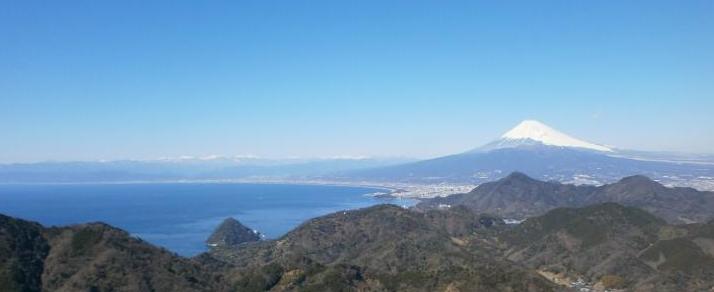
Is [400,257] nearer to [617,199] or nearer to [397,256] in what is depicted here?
[397,256]

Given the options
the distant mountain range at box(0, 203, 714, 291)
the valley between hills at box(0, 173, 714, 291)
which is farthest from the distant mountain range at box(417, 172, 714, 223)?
the distant mountain range at box(0, 203, 714, 291)

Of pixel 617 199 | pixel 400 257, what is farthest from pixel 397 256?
pixel 617 199

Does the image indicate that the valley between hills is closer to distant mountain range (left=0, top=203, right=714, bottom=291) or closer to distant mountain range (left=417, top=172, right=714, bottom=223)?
distant mountain range (left=0, top=203, right=714, bottom=291)

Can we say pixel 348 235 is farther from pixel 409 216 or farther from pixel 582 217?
pixel 582 217

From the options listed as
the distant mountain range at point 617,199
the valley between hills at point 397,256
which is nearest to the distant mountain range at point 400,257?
the valley between hills at point 397,256

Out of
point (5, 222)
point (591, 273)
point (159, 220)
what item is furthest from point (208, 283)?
point (159, 220)

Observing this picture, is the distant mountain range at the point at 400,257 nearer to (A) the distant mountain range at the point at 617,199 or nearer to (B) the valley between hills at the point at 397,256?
(B) the valley between hills at the point at 397,256
